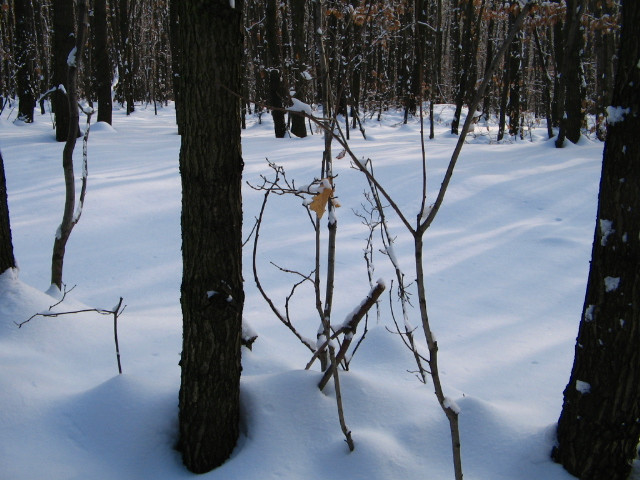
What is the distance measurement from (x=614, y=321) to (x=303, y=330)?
1925mm

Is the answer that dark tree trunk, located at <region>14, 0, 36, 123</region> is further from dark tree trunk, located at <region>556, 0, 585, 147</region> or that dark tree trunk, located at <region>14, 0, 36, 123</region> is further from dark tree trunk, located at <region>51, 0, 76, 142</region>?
dark tree trunk, located at <region>556, 0, 585, 147</region>

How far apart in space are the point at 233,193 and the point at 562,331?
8.63 ft

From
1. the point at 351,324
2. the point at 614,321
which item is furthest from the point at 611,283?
the point at 351,324

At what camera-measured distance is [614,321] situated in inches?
60.3

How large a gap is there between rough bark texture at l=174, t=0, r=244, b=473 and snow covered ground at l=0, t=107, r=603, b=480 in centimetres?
12

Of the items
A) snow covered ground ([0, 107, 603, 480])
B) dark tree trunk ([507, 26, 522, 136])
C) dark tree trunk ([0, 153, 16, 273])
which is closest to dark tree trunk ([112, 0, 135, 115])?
snow covered ground ([0, 107, 603, 480])

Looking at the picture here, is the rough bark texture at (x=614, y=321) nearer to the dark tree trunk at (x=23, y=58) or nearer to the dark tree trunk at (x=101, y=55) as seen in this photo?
the dark tree trunk at (x=101, y=55)

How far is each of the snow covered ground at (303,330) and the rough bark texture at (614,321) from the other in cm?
15

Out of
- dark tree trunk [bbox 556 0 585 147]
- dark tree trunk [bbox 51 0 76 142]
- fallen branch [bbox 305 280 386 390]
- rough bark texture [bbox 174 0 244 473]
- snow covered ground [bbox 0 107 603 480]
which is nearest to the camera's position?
rough bark texture [bbox 174 0 244 473]

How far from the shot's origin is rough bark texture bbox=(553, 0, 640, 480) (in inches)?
57.3

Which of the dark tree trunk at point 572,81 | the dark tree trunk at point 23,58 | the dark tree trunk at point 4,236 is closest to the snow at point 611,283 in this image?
the dark tree trunk at point 4,236

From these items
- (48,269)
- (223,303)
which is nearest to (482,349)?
(223,303)

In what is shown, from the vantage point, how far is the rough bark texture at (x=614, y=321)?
1456 millimetres

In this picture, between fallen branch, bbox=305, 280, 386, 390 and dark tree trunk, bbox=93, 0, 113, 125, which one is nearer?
fallen branch, bbox=305, 280, 386, 390
